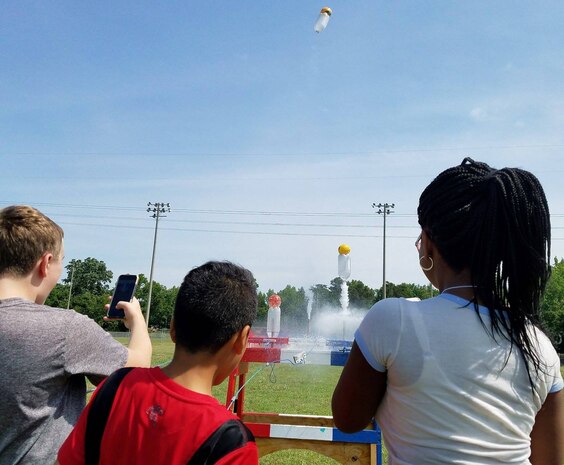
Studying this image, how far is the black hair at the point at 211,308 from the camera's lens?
1.59m

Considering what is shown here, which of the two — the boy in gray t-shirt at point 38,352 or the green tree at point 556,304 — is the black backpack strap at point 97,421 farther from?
the green tree at point 556,304

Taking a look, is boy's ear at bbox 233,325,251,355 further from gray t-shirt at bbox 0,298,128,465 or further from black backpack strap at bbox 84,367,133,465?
gray t-shirt at bbox 0,298,128,465

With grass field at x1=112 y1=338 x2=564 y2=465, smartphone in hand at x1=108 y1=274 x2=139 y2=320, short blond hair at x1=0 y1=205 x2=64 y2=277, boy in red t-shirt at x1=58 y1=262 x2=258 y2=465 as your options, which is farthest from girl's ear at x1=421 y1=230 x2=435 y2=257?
grass field at x1=112 y1=338 x2=564 y2=465

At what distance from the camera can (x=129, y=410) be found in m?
1.45

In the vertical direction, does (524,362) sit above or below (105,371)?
above

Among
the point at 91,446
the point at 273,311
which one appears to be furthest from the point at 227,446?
the point at 273,311

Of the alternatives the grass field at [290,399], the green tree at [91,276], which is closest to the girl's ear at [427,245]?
the grass field at [290,399]

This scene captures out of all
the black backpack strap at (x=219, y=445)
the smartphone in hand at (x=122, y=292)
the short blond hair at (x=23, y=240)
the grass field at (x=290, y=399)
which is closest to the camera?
the black backpack strap at (x=219, y=445)

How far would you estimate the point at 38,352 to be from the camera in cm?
186

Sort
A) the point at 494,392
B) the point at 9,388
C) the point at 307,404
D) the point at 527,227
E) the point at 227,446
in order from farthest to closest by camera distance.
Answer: the point at 307,404, the point at 9,388, the point at 527,227, the point at 494,392, the point at 227,446

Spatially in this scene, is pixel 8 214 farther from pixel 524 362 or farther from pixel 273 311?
pixel 273 311

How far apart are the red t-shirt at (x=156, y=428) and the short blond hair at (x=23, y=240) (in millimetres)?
882

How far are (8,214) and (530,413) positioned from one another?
2.19 m

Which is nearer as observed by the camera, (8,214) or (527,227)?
(527,227)
